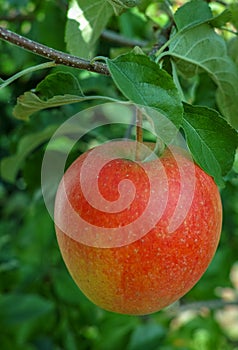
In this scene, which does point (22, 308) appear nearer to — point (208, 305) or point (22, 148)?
point (22, 148)

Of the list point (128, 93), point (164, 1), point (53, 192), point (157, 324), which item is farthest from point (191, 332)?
point (128, 93)

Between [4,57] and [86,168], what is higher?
[86,168]

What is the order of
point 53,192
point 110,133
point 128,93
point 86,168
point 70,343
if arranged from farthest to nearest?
point 70,343 < point 110,133 < point 53,192 < point 86,168 < point 128,93

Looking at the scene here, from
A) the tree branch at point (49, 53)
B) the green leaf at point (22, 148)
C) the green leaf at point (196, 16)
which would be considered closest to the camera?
the tree branch at point (49, 53)

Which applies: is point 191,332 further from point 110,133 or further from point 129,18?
point 129,18

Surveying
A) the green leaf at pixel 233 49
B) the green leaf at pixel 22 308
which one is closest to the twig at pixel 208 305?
the green leaf at pixel 22 308

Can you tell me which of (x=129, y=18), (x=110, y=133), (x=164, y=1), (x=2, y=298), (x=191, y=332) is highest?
(x=164, y=1)

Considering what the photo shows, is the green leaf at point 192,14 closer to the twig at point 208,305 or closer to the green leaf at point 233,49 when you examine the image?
the green leaf at point 233,49
